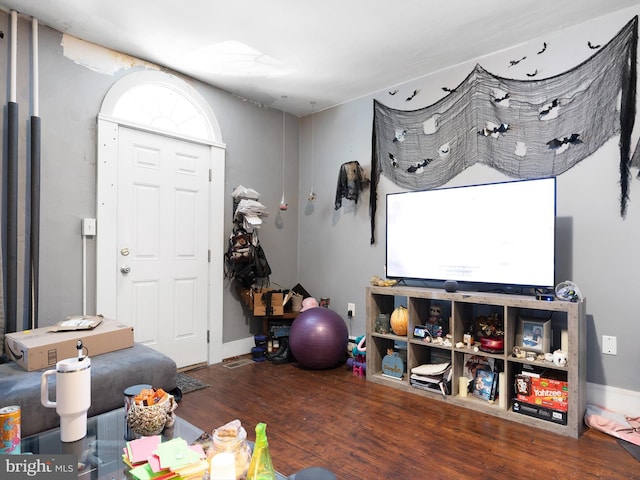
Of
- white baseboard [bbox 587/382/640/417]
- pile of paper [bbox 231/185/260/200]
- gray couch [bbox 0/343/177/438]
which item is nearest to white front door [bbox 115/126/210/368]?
pile of paper [bbox 231/185/260/200]

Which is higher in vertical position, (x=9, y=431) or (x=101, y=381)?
(x=9, y=431)

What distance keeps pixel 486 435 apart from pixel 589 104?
225cm

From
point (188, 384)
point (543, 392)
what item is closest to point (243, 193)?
point (188, 384)

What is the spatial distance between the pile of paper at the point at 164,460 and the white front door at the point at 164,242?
208 cm

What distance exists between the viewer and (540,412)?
2336mm

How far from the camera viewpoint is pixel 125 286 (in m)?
3.03

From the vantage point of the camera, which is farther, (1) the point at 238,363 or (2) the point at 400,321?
(1) the point at 238,363

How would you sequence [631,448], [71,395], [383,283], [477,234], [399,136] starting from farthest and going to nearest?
[399,136] → [383,283] → [477,234] → [631,448] → [71,395]

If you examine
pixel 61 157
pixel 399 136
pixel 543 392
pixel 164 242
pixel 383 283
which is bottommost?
pixel 543 392

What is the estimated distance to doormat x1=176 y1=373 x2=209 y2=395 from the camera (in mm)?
2924

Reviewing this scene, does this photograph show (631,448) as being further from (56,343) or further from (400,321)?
(56,343)

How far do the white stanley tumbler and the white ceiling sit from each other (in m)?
2.20

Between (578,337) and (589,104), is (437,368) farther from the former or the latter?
(589,104)

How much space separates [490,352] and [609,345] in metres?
0.75
